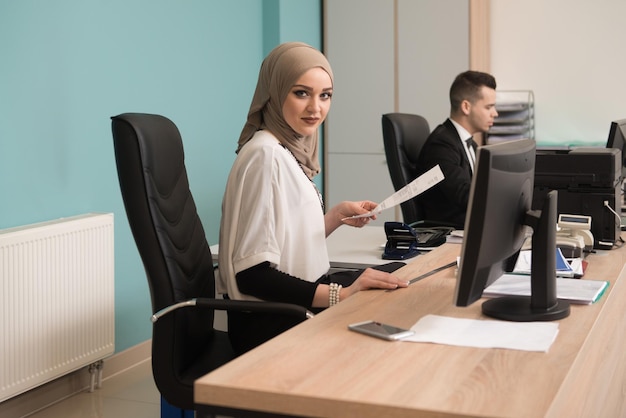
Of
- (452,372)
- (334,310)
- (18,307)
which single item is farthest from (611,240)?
(18,307)

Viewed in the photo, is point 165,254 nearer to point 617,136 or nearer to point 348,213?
point 348,213

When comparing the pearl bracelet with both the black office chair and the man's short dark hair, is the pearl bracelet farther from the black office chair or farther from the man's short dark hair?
the man's short dark hair

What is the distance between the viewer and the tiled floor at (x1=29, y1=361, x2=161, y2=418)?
3434mm

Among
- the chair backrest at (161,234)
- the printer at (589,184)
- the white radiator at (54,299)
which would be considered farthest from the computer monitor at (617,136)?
the white radiator at (54,299)

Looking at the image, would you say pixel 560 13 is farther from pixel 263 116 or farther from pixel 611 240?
pixel 263 116

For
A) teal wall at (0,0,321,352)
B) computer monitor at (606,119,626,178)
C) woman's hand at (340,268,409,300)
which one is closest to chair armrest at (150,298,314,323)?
woman's hand at (340,268,409,300)

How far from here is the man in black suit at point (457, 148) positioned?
3.98m

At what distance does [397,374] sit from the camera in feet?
4.87

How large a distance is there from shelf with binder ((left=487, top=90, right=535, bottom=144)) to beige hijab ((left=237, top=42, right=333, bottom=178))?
316 cm

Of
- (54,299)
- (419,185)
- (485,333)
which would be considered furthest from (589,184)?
(54,299)

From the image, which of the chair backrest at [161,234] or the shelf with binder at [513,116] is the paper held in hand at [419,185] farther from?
the shelf with binder at [513,116]

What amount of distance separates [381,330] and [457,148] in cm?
253

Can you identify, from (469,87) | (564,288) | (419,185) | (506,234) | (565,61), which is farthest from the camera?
(565,61)

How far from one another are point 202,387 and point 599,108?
14.9 feet
